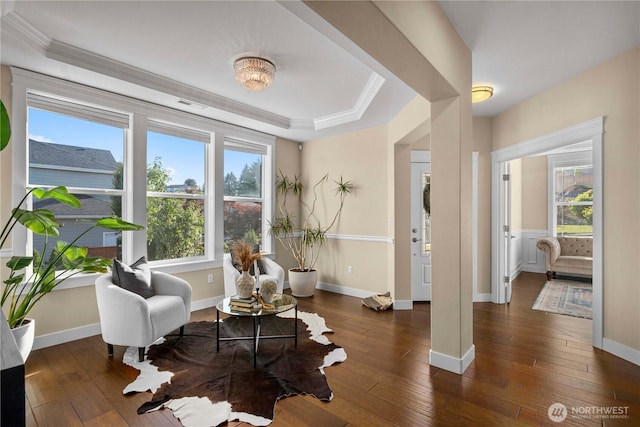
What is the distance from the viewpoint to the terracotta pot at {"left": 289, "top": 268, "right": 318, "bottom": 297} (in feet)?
15.0

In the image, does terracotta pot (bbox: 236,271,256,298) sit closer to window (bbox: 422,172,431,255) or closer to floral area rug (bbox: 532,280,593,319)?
window (bbox: 422,172,431,255)

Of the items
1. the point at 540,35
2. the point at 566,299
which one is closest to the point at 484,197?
the point at 566,299

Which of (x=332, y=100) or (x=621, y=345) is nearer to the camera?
(x=621, y=345)

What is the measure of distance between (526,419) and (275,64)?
10.8 feet

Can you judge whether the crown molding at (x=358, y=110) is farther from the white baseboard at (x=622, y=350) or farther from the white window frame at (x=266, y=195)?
the white baseboard at (x=622, y=350)

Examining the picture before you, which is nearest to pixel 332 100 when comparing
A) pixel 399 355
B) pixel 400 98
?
pixel 400 98

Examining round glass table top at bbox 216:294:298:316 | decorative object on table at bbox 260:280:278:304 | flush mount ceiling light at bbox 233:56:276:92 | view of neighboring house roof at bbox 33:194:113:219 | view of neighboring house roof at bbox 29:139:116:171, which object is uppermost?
flush mount ceiling light at bbox 233:56:276:92

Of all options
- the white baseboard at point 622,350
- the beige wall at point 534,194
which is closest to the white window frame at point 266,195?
the white baseboard at point 622,350

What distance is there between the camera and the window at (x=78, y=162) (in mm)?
2988

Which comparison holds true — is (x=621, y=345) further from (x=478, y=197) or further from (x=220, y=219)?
(x=220, y=219)

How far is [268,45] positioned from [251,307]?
7.33 feet

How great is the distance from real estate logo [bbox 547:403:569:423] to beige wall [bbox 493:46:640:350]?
47.9 inches

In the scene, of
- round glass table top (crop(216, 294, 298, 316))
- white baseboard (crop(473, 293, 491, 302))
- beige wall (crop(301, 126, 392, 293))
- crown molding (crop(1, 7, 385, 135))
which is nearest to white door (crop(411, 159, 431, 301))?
beige wall (crop(301, 126, 392, 293))

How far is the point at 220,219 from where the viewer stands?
4367mm
